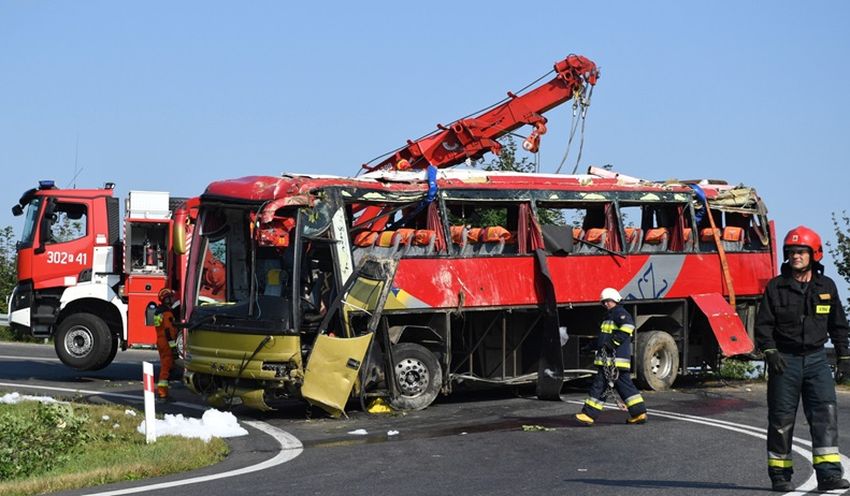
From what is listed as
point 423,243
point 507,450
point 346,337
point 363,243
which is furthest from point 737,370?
point 507,450

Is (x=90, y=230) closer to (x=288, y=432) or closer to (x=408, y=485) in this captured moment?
(x=288, y=432)

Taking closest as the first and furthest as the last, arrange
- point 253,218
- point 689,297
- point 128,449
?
point 128,449
point 253,218
point 689,297

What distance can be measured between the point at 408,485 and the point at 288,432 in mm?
4092

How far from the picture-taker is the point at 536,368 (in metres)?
18.3

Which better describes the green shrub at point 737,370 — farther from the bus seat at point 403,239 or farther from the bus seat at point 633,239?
the bus seat at point 403,239

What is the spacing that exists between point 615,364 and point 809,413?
193 inches

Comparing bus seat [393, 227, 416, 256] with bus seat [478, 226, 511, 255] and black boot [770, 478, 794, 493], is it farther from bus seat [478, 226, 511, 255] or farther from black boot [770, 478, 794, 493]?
black boot [770, 478, 794, 493]

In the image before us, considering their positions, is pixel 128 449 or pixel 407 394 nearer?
pixel 128 449

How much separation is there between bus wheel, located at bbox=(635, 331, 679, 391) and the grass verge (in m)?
8.04

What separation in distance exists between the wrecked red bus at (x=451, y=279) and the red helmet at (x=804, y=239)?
651cm

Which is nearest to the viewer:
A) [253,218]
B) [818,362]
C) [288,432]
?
[818,362]

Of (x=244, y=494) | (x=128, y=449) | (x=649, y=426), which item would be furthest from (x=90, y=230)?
(x=244, y=494)

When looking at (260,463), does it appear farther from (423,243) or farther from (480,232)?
(480,232)

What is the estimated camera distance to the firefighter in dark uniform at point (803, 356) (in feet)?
32.5
